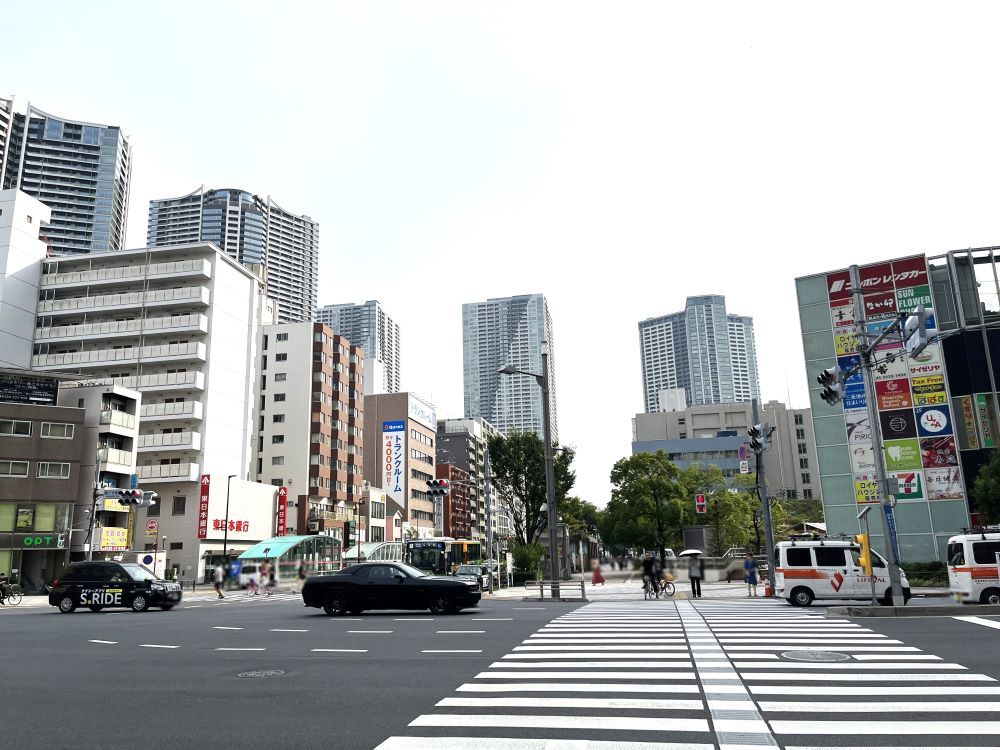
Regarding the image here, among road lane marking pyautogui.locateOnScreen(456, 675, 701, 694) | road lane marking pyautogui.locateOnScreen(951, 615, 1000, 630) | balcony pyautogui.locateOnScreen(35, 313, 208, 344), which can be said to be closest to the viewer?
road lane marking pyautogui.locateOnScreen(456, 675, 701, 694)

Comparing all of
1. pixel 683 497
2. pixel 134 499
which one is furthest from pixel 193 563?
pixel 683 497

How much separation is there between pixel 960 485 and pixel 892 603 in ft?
77.3

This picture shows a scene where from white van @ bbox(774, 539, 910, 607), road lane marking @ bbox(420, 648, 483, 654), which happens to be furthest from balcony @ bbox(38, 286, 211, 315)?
road lane marking @ bbox(420, 648, 483, 654)

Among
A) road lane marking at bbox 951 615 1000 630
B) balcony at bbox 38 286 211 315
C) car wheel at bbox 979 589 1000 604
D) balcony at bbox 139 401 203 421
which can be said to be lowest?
road lane marking at bbox 951 615 1000 630

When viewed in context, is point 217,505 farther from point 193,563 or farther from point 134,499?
point 134,499

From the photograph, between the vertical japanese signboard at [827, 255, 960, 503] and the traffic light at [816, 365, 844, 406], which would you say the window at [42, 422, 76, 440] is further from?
the vertical japanese signboard at [827, 255, 960, 503]

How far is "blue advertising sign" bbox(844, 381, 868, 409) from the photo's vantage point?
4049 cm

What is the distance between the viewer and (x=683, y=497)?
191 feet

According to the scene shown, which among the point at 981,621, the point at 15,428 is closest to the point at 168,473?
the point at 15,428

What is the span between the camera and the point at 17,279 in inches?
2522

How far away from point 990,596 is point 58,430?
172 ft

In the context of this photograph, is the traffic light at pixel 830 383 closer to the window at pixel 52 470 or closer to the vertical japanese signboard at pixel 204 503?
the window at pixel 52 470

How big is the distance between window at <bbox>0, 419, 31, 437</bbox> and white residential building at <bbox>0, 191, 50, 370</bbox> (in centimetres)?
1997

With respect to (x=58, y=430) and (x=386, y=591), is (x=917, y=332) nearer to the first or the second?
(x=386, y=591)
